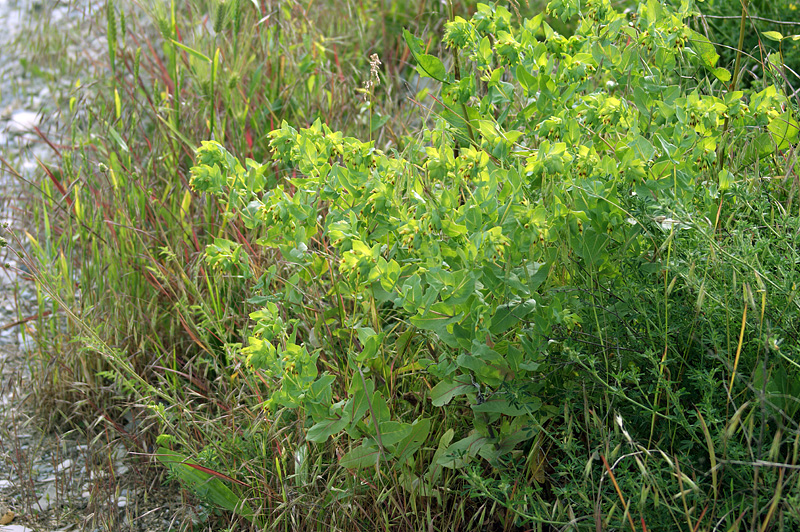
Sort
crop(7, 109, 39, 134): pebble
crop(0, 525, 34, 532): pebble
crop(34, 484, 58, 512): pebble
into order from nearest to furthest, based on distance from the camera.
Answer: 1. crop(0, 525, 34, 532): pebble
2. crop(34, 484, 58, 512): pebble
3. crop(7, 109, 39, 134): pebble

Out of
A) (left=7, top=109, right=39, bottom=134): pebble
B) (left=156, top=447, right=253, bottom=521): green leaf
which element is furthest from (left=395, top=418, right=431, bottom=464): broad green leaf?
(left=7, top=109, right=39, bottom=134): pebble

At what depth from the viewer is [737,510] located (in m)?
1.30

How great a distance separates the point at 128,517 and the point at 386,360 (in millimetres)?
815

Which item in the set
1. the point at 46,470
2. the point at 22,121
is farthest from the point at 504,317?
the point at 22,121

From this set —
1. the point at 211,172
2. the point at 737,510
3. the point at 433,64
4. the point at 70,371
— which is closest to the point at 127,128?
the point at 70,371

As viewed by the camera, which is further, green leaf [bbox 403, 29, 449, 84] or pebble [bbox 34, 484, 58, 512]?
pebble [bbox 34, 484, 58, 512]

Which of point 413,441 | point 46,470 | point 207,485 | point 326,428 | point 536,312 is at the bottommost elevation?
point 46,470

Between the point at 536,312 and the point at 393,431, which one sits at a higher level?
the point at 536,312

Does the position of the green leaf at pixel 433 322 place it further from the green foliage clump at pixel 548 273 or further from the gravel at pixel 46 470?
the gravel at pixel 46 470

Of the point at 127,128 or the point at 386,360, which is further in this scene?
the point at 127,128

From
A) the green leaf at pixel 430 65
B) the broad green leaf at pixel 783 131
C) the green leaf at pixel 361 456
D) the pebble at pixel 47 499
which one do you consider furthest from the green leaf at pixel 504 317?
the pebble at pixel 47 499

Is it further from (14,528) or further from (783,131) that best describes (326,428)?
(783,131)

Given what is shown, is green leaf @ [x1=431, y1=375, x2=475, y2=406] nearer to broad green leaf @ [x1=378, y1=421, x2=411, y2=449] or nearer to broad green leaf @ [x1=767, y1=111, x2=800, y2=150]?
broad green leaf @ [x1=378, y1=421, x2=411, y2=449]

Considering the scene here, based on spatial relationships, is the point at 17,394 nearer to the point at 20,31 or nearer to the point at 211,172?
the point at 211,172
